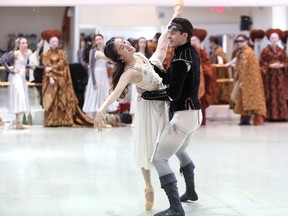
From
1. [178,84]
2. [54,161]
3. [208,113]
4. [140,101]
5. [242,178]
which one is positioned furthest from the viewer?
[208,113]

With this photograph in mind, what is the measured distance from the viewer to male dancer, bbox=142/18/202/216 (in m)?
4.29

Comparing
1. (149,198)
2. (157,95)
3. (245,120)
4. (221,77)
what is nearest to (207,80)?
(245,120)

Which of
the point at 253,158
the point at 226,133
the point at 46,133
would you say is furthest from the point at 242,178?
the point at 46,133

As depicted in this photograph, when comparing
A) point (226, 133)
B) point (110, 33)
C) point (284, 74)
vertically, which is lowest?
point (226, 133)

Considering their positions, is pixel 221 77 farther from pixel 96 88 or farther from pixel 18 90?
pixel 18 90

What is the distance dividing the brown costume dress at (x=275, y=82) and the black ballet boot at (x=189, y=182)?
6514 mm

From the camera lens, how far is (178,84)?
4.24 m

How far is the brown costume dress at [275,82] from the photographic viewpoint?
36.4ft

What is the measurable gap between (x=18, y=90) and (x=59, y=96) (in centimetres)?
74

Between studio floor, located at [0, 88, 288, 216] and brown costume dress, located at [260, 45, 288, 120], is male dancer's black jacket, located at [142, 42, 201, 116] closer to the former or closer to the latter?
studio floor, located at [0, 88, 288, 216]

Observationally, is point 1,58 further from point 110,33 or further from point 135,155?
point 135,155

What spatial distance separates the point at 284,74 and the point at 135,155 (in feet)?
23.3

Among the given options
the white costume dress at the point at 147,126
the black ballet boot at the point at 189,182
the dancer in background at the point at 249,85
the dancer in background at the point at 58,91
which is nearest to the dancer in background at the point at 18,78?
the dancer in background at the point at 58,91

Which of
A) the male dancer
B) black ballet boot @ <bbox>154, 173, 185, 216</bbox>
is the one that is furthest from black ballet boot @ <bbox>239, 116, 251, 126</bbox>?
black ballet boot @ <bbox>154, 173, 185, 216</bbox>
